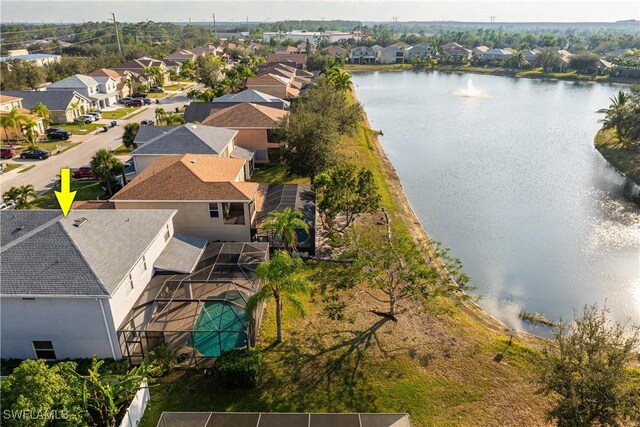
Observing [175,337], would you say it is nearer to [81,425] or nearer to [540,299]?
[81,425]

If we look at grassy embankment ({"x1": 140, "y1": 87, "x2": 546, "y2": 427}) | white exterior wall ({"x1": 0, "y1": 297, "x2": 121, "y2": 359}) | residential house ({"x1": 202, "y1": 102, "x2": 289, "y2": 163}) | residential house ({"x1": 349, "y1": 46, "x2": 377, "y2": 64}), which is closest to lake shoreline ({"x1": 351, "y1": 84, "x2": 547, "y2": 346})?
grassy embankment ({"x1": 140, "y1": 87, "x2": 546, "y2": 427})

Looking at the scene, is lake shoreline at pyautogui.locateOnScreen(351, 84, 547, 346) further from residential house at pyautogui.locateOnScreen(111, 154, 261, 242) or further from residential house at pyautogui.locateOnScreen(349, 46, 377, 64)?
residential house at pyautogui.locateOnScreen(349, 46, 377, 64)

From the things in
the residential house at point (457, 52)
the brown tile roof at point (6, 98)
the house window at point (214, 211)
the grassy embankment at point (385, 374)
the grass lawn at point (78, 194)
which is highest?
the residential house at point (457, 52)

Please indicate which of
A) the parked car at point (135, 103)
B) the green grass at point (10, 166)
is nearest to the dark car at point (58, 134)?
the green grass at point (10, 166)

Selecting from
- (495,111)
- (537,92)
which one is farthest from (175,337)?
(537,92)

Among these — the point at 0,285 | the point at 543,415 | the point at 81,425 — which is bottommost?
the point at 543,415

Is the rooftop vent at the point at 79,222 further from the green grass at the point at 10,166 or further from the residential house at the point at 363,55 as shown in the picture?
the residential house at the point at 363,55
